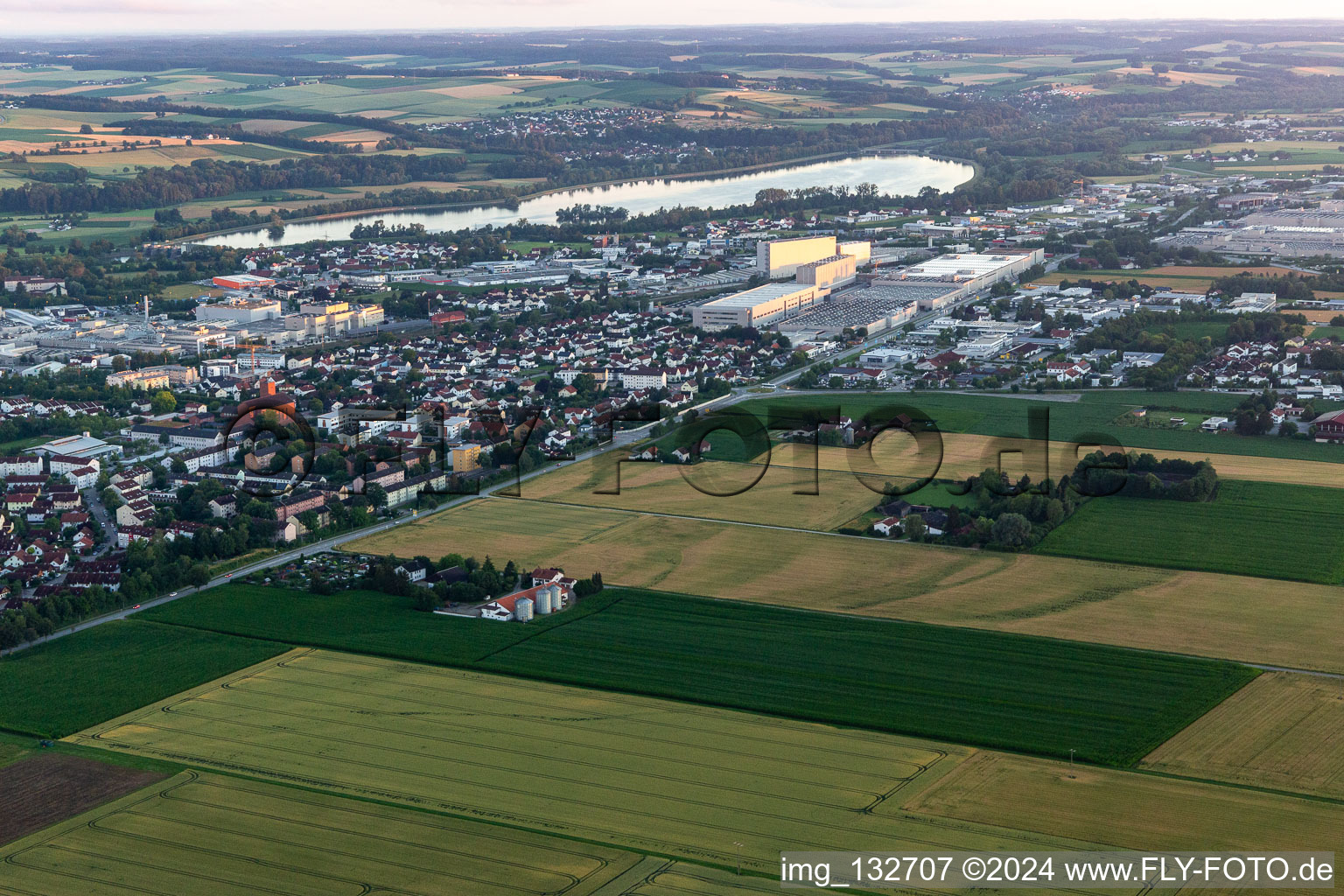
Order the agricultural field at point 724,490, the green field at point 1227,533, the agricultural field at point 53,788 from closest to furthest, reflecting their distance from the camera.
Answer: the agricultural field at point 53,788 → the green field at point 1227,533 → the agricultural field at point 724,490

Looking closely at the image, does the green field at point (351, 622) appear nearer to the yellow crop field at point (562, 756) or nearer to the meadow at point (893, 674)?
the meadow at point (893, 674)

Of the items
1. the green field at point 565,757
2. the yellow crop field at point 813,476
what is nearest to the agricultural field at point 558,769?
the green field at point 565,757

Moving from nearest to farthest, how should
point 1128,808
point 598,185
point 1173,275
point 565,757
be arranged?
point 1128,808
point 565,757
point 1173,275
point 598,185

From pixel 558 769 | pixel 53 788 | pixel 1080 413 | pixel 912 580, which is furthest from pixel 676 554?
pixel 1080 413

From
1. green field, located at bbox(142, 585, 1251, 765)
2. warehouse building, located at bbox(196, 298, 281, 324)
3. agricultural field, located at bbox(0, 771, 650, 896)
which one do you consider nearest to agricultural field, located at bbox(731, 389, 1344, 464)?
green field, located at bbox(142, 585, 1251, 765)

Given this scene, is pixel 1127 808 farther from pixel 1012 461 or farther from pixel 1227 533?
pixel 1012 461

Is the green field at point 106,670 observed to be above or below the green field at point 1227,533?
above
